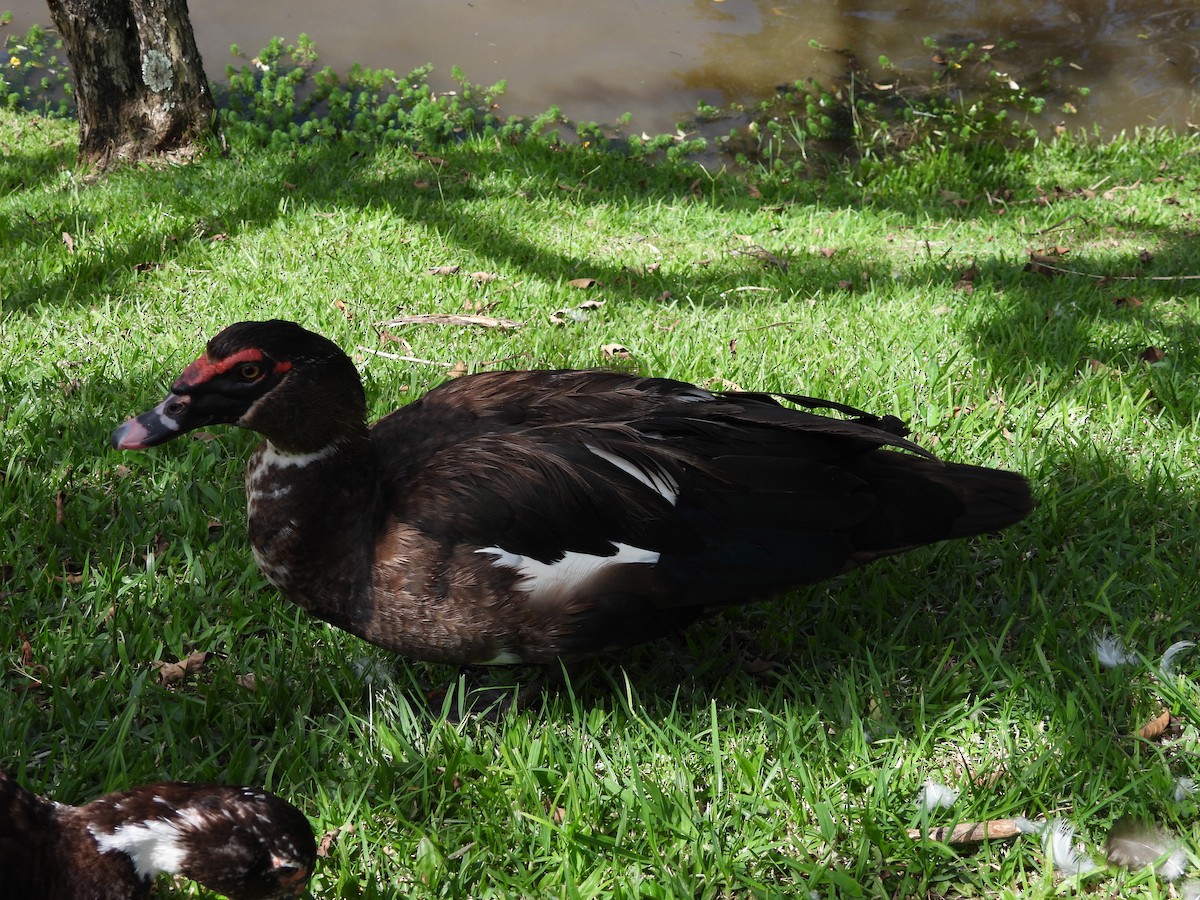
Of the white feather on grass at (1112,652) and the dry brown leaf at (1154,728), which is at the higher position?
the white feather on grass at (1112,652)

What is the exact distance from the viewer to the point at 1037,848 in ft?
6.87

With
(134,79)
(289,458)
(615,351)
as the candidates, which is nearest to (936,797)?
(289,458)

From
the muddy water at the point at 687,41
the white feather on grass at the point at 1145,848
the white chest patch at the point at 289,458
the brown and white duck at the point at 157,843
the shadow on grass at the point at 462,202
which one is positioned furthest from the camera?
the muddy water at the point at 687,41

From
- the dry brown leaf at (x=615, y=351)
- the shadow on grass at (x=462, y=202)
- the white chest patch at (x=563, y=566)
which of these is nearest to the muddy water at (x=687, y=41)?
the shadow on grass at (x=462, y=202)

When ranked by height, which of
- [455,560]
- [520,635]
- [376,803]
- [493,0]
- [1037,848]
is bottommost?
[1037,848]

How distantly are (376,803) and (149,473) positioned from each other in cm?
163

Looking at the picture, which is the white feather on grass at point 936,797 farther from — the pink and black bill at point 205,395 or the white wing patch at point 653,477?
the pink and black bill at point 205,395

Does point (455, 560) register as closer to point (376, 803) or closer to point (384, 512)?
point (384, 512)

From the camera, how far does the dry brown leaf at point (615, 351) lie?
4.04m

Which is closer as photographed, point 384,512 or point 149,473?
point 384,512

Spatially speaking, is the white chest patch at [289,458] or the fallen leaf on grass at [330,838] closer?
the fallen leaf on grass at [330,838]

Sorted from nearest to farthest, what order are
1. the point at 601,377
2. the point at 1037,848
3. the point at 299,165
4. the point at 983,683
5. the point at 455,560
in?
1. the point at 1037,848
2. the point at 455,560
3. the point at 983,683
4. the point at 601,377
5. the point at 299,165

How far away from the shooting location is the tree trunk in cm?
550

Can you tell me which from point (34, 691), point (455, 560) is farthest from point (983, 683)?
point (34, 691)
